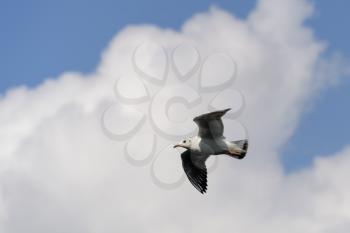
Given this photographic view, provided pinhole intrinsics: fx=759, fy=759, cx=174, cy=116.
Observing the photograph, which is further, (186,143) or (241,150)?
(186,143)

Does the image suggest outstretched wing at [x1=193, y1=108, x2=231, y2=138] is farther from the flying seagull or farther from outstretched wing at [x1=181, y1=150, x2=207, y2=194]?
outstretched wing at [x1=181, y1=150, x2=207, y2=194]

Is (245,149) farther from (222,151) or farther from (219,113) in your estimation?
(219,113)

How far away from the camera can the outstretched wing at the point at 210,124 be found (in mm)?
31977

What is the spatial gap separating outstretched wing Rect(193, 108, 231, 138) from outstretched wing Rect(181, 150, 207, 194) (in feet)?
11.5

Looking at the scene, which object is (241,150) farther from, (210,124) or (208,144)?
(210,124)

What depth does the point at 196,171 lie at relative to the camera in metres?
37.7

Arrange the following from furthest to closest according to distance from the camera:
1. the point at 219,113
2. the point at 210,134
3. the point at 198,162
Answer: the point at 198,162, the point at 210,134, the point at 219,113

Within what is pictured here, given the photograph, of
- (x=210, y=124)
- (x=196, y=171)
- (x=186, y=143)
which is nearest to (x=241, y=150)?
(x=210, y=124)

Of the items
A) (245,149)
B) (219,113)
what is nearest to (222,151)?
(245,149)

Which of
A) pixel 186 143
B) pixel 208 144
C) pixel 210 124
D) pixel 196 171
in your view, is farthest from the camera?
pixel 196 171

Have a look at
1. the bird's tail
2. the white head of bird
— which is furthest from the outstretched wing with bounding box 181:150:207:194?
the bird's tail

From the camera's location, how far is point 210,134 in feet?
111

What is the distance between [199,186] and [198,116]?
20.7 ft

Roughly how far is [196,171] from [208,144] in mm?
3706
